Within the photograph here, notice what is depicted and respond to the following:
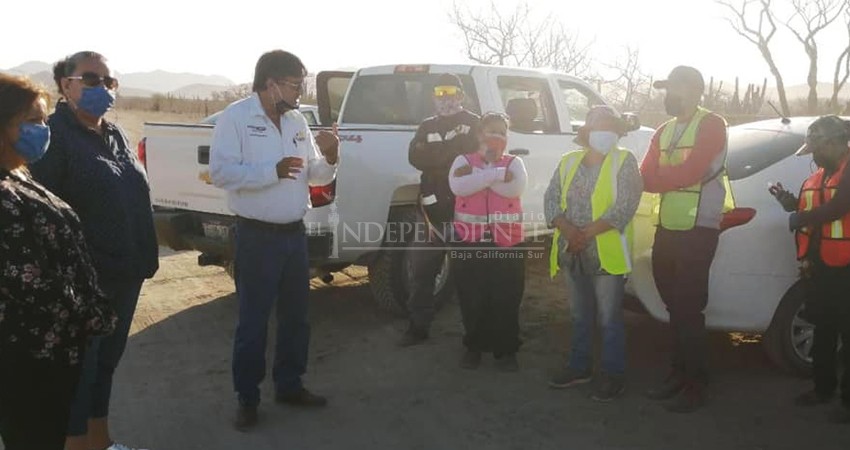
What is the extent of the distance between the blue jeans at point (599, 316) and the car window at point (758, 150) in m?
1.10

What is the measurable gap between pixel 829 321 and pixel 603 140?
5.16 ft

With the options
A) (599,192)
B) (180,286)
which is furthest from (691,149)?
(180,286)

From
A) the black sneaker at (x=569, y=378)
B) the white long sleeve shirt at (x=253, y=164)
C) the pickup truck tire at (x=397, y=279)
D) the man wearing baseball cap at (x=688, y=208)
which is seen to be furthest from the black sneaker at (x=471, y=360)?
the white long sleeve shirt at (x=253, y=164)

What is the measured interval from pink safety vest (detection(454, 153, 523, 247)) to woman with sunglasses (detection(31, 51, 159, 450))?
2.08 m

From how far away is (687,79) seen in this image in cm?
450

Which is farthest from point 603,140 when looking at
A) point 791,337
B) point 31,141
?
point 31,141

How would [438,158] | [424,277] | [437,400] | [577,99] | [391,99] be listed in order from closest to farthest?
1. [437,400]
2. [438,158]
3. [424,277]
4. [391,99]
5. [577,99]

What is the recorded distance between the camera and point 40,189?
289 centimetres

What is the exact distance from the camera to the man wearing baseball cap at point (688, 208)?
4.44 metres

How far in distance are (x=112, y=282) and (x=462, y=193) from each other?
88.0 inches

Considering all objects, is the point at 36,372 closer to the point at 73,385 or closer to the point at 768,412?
the point at 73,385

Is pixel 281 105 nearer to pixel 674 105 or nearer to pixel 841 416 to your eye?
pixel 674 105

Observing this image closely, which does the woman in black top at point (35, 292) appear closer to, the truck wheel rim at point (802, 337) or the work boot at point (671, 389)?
the work boot at point (671, 389)

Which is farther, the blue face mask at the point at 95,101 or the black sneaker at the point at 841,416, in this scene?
the black sneaker at the point at 841,416
